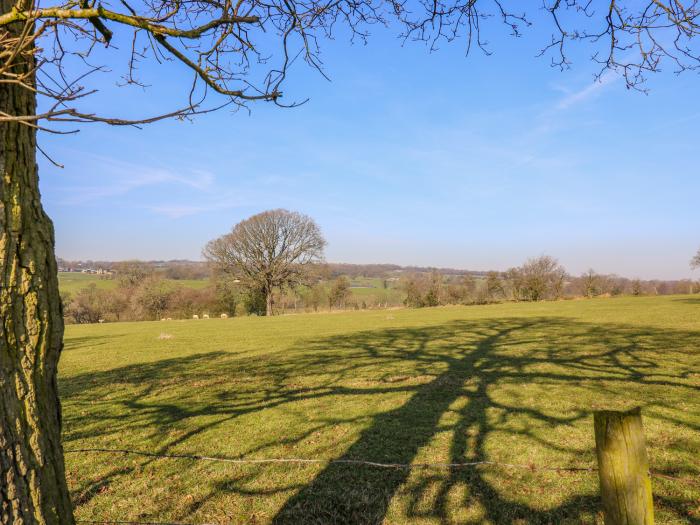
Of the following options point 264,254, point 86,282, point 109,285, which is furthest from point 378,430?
point 86,282

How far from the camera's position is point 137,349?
17.6 meters

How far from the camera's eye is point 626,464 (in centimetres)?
198

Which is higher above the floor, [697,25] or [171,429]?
[697,25]

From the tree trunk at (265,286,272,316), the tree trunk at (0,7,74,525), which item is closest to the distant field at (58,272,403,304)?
the tree trunk at (265,286,272,316)

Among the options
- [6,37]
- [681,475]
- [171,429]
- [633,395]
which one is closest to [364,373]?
[171,429]

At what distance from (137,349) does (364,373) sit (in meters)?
12.0

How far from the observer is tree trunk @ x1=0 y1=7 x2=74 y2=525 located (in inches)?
81.6

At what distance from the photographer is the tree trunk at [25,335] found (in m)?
2.07

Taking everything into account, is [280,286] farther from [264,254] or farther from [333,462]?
[333,462]

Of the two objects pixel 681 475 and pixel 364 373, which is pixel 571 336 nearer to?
pixel 364 373

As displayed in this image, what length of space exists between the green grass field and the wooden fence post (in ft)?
6.90

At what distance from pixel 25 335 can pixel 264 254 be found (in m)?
44.4

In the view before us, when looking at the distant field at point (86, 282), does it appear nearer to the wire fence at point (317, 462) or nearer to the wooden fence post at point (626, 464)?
the wire fence at point (317, 462)

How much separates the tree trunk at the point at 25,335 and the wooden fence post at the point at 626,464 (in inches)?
117
